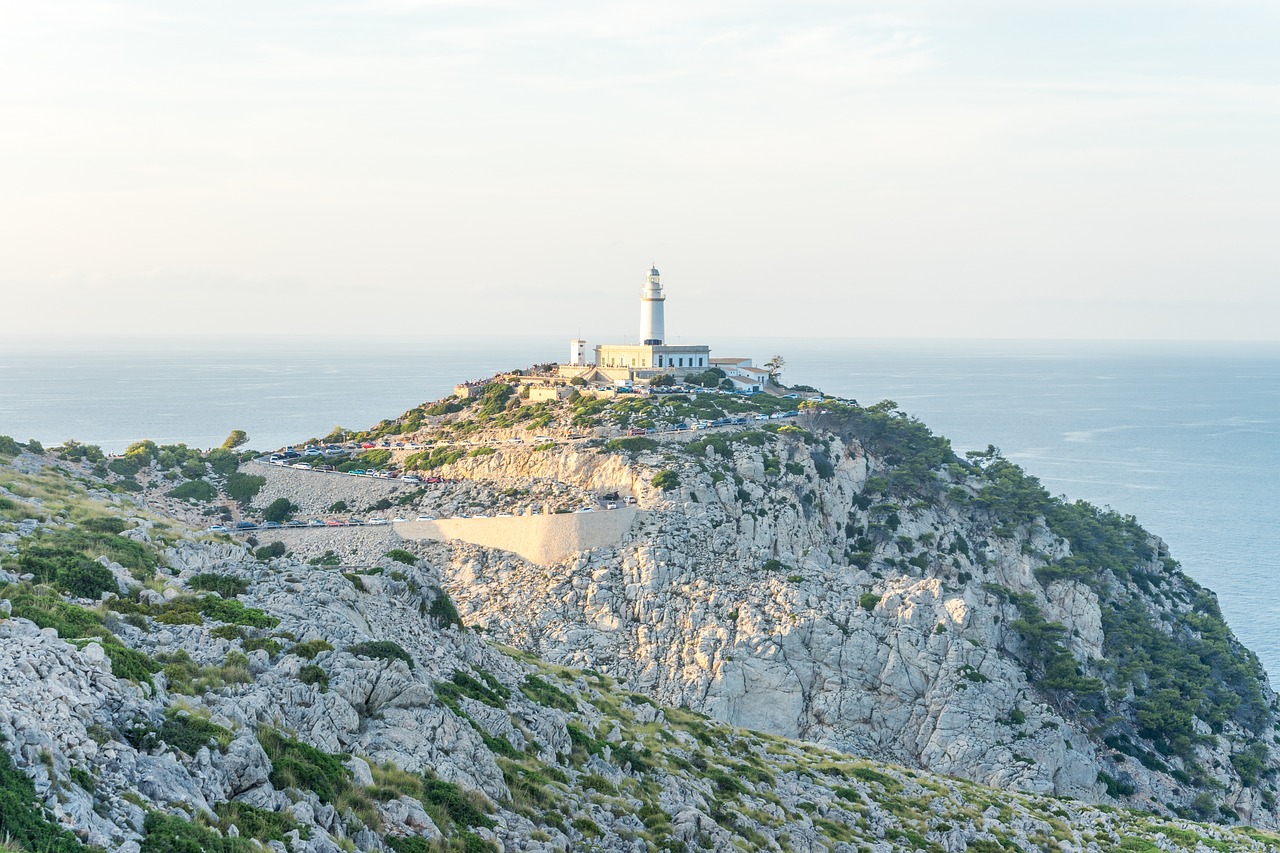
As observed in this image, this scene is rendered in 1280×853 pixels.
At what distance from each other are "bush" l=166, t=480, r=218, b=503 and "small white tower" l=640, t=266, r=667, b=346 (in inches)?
1446

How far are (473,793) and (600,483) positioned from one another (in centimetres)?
4139

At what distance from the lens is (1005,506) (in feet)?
224

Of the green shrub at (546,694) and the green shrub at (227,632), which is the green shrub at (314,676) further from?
the green shrub at (546,694)

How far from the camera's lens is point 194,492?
2557 inches

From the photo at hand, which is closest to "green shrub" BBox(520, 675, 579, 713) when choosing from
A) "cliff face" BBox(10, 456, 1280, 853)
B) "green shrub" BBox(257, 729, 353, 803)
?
"cliff face" BBox(10, 456, 1280, 853)

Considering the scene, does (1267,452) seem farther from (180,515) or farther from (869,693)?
(180,515)

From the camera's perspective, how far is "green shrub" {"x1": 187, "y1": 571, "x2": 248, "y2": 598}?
87.5ft

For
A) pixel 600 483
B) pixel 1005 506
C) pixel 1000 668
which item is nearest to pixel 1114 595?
pixel 1005 506

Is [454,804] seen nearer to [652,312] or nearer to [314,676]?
[314,676]

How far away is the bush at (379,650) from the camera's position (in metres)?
24.1

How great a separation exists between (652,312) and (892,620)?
40287 mm

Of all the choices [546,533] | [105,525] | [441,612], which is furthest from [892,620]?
[105,525]

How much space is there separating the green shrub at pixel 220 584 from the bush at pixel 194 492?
3966 centimetres

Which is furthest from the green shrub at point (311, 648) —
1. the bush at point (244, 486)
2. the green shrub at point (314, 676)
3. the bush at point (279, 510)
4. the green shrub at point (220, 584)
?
the bush at point (244, 486)
